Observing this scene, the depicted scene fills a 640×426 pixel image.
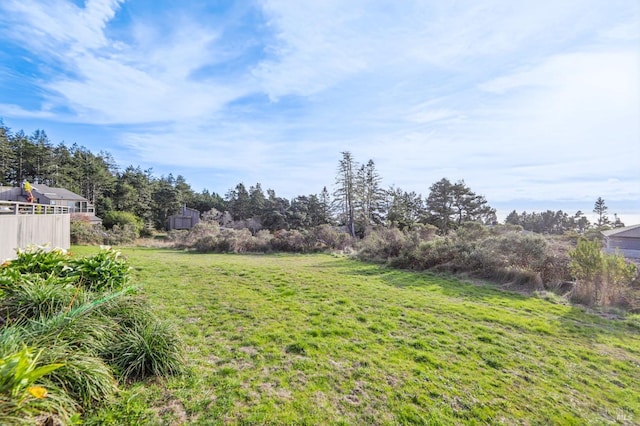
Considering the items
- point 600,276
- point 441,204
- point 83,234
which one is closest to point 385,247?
point 600,276

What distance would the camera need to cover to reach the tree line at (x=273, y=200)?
26672mm

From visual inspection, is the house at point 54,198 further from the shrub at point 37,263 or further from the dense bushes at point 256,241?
the shrub at point 37,263

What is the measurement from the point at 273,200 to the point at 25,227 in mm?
23367

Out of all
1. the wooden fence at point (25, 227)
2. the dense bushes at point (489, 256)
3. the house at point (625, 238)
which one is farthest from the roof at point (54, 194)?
the house at point (625, 238)

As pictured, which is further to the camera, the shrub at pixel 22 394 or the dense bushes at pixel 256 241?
the dense bushes at pixel 256 241

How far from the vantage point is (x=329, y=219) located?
29.7m

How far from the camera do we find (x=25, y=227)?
6.59 m

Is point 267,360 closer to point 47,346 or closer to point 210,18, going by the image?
point 47,346

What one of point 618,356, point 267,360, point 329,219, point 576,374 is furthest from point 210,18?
point 329,219

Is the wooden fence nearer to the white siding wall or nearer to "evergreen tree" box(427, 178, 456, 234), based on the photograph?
the white siding wall

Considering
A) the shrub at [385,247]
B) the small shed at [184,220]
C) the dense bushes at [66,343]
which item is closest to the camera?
the dense bushes at [66,343]

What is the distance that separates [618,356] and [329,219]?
1035 inches

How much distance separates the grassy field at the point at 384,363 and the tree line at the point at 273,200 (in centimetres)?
1964

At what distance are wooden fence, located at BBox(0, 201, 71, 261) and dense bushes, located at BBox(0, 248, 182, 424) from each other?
5.95ft
